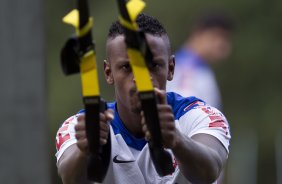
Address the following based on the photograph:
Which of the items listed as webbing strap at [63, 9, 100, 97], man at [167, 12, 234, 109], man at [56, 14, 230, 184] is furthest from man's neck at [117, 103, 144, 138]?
man at [167, 12, 234, 109]

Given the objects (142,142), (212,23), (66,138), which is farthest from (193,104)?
(212,23)

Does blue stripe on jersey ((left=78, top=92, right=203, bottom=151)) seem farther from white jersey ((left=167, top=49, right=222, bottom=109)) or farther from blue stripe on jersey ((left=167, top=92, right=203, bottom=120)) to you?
white jersey ((left=167, top=49, right=222, bottom=109))

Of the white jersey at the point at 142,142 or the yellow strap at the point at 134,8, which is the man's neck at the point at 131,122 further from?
the yellow strap at the point at 134,8

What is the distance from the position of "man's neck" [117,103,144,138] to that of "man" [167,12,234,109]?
2.95m

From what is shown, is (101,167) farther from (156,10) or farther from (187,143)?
(156,10)

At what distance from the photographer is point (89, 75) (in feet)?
13.7

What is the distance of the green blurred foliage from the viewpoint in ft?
52.7

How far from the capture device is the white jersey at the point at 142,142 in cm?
517

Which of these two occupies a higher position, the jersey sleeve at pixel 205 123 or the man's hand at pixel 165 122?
the man's hand at pixel 165 122

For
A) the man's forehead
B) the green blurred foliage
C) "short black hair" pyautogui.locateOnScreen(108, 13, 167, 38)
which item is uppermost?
"short black hair" pyautogui.locateOnScreen(108, 13, 167, 38)
